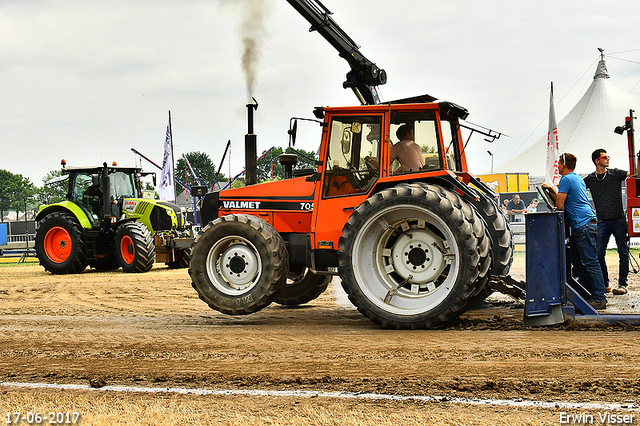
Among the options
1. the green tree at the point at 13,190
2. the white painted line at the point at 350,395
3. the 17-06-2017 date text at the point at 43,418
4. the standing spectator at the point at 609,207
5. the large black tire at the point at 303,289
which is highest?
the green tree at the point at 13,190

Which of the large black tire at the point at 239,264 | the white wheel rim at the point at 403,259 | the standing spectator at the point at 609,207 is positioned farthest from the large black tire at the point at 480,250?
the standing spectator at the point at 609,207

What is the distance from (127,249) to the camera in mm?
15078

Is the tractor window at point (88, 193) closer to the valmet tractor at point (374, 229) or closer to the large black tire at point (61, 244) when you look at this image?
the large black tire at point (61, 244)

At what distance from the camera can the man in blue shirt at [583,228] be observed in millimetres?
6320

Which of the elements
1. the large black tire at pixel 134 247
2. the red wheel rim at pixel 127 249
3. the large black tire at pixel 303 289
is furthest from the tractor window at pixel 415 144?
the red wheel rim at pixel 127 249

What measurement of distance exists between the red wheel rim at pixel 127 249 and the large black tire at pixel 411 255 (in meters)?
9.99

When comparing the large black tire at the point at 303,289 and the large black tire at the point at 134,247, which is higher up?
the large black tire at the point at 134,247

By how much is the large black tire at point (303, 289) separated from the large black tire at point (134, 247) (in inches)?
289

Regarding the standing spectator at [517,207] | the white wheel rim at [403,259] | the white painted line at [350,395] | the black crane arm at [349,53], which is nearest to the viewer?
the white painted line at [350,395]

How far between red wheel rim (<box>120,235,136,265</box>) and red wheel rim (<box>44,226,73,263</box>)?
147 centimetres

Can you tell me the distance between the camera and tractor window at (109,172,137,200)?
51.4ft

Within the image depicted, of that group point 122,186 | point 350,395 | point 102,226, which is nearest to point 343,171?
point 350,395

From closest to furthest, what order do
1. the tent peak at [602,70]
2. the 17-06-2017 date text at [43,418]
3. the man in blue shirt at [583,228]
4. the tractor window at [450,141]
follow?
the 17-06-2017 date text at [43,418] < the man in blue shirt at [583,228] < the tractor window at [450,141] < the tent peak at [602,70]

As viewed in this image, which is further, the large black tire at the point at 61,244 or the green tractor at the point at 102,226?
the large black tire at the point at 61,244
